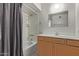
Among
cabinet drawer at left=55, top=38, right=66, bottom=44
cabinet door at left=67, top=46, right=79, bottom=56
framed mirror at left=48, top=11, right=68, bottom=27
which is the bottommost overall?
cabinet door at left=67, top=46, right=79, bottom=56

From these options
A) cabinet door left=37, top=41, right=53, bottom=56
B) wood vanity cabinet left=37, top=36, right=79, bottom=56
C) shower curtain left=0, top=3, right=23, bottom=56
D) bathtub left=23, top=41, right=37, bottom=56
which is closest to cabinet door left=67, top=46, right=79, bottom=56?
wood vanity cabinet left=37, top=36, right=79, bottom=56

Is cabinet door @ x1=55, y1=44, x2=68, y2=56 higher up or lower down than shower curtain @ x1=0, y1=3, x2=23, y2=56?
lower down

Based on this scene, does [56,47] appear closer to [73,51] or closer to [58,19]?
[73,51]

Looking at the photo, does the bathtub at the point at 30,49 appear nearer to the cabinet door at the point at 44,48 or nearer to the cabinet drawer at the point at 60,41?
the cabinet door at the point at 44,48

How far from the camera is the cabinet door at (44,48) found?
135 centimetres

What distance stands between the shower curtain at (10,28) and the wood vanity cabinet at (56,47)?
0.21m

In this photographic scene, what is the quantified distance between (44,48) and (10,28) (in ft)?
1.31

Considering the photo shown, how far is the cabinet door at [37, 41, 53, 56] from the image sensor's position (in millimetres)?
1350

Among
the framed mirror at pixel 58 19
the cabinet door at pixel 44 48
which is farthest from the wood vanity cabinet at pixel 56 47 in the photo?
the framed mirror at pixel 58 19

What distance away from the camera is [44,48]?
4.50ft

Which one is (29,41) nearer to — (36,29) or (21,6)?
(36,29)

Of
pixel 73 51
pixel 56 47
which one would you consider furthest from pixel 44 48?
pixel 73 51

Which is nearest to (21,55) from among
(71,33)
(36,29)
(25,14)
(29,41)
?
(29,41)

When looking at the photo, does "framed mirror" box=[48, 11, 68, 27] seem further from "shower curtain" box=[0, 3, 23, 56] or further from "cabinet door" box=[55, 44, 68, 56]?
"shower curtain" box=[0, 3, 23, 56]
